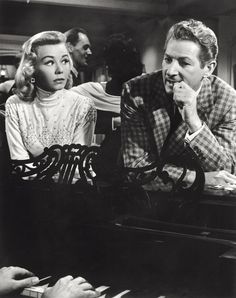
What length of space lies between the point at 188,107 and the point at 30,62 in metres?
0.57

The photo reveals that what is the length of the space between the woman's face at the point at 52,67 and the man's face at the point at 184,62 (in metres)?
0.36

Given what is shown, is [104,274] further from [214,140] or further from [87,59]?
[87,59]

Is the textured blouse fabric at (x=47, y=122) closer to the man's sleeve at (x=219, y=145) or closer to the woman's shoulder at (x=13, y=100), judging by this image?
the woman's shoulder at (x=13, y=100)

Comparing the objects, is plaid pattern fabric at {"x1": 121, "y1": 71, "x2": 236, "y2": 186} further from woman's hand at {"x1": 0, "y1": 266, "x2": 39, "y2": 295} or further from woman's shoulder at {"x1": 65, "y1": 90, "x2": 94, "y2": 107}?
woman's hand at {"x1": 0, "y1": 266, "x2": 39, "y2": 295}

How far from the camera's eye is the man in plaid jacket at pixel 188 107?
52.6 inches

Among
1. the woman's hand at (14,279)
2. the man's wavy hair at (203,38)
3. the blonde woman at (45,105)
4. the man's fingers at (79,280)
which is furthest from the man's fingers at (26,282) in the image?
the man's wavy hair at (203,38)

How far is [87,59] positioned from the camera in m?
1.51

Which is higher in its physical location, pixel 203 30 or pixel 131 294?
pixel 203 30

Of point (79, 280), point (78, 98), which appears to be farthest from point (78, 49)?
point (79, 280)

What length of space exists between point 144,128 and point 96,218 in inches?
12.6

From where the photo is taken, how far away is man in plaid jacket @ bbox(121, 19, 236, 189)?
1.33 meters

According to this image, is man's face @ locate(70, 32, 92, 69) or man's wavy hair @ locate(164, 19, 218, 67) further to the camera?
man's face @ locate(70, 32, 92, 69)

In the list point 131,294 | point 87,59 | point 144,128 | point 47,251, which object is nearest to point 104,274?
point 131,294

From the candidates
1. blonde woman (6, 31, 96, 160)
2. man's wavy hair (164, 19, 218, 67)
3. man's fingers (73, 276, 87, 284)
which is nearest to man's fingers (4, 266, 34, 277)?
man's fingers (73, 276, 87, 284)
